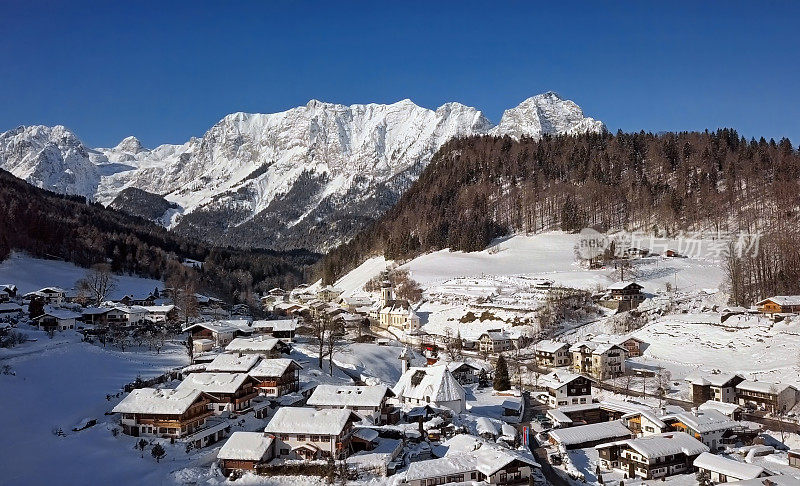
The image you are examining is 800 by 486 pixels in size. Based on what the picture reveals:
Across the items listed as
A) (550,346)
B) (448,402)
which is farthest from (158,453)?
(550,346)

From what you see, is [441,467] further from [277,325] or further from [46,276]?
[46,276]

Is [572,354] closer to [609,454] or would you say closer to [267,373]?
[609,454]

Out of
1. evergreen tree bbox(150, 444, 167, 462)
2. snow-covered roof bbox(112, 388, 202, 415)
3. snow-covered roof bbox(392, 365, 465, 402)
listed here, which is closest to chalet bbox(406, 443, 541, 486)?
snow-covered roof bbox(392, 365, 465, 402)

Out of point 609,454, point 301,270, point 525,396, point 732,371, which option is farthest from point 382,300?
point 301,270

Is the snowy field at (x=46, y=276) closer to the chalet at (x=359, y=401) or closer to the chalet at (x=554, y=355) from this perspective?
the chalet at (x=359, y=401)

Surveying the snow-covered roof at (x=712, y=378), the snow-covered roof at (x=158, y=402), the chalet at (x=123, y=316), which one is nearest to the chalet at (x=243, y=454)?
the snow-covered roof at (x=158, y=402)
